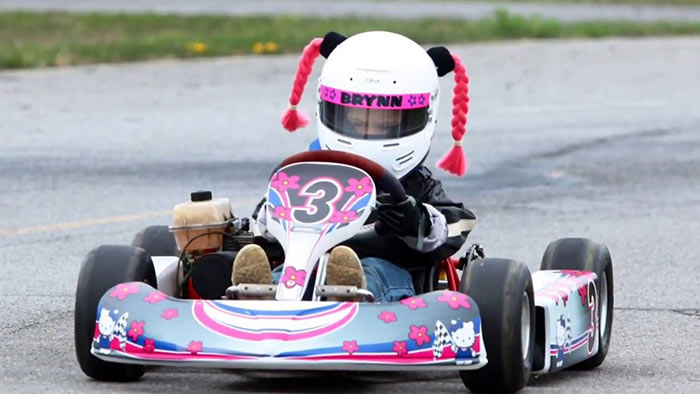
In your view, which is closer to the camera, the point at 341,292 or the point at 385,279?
the point at 341,292

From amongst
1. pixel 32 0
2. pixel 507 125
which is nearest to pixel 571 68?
pixel 507 125

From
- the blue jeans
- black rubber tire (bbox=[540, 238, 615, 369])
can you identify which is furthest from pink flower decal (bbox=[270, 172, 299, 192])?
black rubber tire (bbox=[540, 238, 615, 369])

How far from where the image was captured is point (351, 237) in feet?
19.8

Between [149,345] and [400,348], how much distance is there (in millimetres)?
787

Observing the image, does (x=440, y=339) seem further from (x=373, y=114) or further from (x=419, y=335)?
(x=373, y=114)

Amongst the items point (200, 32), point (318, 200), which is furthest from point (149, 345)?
point (200, 32)

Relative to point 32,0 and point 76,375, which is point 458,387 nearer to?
point 76,375

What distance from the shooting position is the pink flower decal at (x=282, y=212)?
593 centimetres

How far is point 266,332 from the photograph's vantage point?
17.5 ft

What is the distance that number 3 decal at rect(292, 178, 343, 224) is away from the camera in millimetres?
5895

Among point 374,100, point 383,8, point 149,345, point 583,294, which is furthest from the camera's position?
point 383,8

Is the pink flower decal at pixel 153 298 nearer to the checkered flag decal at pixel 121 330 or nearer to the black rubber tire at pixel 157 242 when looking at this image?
the checkered flag decal at pixel 121 330

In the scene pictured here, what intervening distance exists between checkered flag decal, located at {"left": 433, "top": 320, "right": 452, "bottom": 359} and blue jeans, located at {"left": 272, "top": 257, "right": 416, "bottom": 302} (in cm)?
53

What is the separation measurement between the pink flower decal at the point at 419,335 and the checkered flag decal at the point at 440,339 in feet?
0.10
